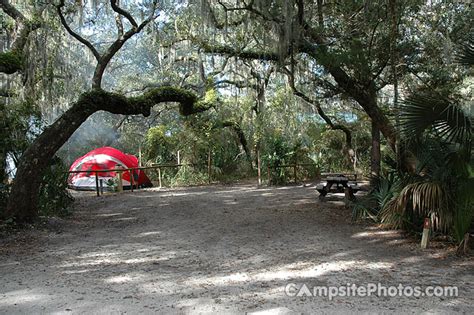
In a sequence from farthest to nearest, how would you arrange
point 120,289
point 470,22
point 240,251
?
point 470,22
point 240,251
point 120,289

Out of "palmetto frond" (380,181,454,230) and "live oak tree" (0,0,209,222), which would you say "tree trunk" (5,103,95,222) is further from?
"palmetto frond" (380,181,454,230)

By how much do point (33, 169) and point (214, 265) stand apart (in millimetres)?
3818

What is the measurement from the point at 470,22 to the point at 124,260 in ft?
25.4

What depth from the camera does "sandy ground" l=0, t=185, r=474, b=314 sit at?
10.5 ft

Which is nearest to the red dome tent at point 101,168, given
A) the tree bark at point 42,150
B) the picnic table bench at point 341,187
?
the tree bark at point 42,150

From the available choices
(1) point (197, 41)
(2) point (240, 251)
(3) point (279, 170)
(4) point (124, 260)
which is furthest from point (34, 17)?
(3) point (279, 170)

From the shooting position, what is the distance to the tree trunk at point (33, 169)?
20.4 feet

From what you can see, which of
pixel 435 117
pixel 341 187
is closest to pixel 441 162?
pixel 435 117

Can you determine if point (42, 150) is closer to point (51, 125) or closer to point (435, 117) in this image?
point (51, 125)

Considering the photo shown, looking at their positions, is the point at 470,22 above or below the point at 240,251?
above

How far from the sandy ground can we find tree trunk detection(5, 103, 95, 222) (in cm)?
53

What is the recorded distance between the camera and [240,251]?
5.01 metres

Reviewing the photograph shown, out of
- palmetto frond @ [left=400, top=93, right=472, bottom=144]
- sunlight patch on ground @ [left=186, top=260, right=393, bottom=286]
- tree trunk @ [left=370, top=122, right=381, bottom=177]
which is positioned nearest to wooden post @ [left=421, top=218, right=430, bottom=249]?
sunlight patch on ground @ [left=186, top=260, right=393, bottom=286]

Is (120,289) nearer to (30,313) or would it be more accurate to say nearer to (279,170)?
(30,313)
